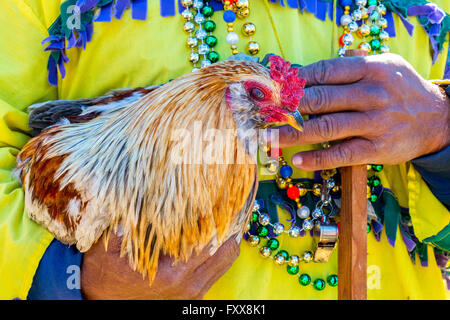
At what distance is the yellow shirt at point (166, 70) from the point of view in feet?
4.16

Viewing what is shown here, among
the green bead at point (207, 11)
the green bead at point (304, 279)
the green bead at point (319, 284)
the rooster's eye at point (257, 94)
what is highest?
the green bead at point (207, 11)

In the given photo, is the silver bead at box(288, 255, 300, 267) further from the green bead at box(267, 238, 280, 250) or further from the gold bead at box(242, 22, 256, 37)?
the gold bead at box(242, 22, 256, 37)

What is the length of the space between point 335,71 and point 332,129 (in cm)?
16

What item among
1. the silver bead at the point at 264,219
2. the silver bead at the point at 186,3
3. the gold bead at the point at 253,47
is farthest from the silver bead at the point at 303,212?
the silver bead at the point at 186,3

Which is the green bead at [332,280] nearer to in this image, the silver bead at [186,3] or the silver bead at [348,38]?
the silver bead at [348,38]

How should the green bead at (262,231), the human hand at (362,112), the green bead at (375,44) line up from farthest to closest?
the green bead at (375,44)
the green bead at (262,231)
the human hand at (362,112)

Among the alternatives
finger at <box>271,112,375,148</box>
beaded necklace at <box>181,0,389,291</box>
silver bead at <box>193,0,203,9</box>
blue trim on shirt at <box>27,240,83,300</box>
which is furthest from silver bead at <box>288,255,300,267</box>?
silver bead at <box>193,0,203,9</box>

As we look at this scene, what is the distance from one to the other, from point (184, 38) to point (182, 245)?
635 millimetres

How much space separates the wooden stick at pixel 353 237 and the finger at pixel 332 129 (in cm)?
12

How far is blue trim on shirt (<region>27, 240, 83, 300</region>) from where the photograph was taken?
107 centimetres

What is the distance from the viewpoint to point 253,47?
1.26 meters

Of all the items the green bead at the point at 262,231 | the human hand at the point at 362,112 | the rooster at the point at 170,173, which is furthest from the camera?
the green bead at the point at 262,231

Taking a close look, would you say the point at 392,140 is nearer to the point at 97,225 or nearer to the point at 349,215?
the point at 349,215

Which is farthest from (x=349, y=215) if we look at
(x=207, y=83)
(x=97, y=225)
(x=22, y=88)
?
(x=22, y=88)
